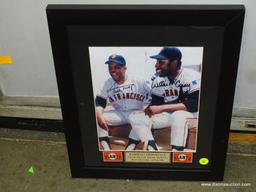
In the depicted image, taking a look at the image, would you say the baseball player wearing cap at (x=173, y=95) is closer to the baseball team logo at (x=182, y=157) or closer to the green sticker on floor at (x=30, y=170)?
the baseball team logo at (x=182, y=157)

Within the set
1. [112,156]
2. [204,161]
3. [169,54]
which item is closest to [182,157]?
[204,161]

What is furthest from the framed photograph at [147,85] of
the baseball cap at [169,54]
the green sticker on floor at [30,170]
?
the green sticker on floor at [30,170]

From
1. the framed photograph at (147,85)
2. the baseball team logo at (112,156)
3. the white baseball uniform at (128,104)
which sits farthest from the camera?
the baseball team logo at (112,156)

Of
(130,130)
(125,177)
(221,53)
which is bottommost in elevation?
(125,177)

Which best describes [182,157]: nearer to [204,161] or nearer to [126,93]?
[204,161]

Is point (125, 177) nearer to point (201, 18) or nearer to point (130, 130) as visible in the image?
point (130, 130)

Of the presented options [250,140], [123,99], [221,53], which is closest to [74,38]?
[123,99]

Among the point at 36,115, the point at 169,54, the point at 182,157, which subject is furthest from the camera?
the point at 36,115
